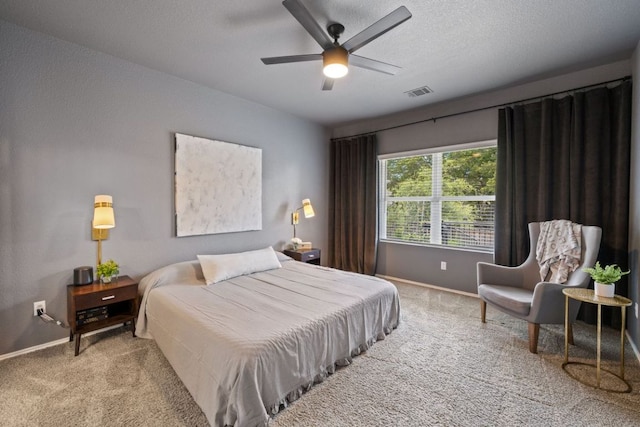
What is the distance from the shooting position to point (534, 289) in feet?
8.48

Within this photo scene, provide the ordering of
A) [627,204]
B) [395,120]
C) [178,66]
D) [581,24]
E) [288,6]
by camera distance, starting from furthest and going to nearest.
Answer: [395,120] → [178,66] → [627,204] → [581,24] → [288,6]

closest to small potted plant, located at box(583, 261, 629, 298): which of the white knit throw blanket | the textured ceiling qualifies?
the white knit throw blanket

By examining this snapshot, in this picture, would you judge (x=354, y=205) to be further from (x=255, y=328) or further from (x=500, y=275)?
(x=255, y=328)

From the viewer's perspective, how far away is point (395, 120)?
14.9 ft

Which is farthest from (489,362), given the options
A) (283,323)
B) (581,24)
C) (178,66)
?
(178,66)

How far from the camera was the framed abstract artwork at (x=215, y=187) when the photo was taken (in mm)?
3246

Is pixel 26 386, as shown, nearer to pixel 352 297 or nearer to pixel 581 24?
pixel 352 297

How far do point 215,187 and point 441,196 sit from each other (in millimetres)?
3202

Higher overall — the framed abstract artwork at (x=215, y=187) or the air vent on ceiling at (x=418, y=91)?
the air vent on ceiling at (x=418, y=91)

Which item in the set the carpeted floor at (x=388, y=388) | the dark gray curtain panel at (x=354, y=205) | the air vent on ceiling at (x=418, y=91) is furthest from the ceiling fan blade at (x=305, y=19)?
the dark gray curtain panel at (x=354, y=205)

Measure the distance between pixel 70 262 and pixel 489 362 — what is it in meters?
3.77

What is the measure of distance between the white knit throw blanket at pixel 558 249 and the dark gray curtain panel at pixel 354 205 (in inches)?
89.1

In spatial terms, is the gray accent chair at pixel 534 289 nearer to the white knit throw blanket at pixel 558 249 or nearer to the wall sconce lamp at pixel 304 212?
the white knit throw blanket at pixel 558 249

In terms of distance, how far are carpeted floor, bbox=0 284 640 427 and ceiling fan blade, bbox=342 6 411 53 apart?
2.44 metres
